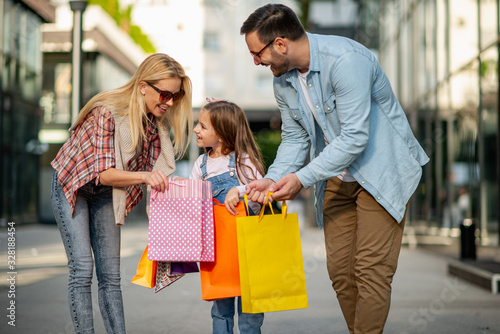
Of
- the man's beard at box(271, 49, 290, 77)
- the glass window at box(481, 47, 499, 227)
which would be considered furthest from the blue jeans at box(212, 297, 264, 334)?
the glass window at box(481, 47, 499, 227)

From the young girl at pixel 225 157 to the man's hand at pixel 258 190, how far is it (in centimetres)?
56

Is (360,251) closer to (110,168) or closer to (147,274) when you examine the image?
(147,274)

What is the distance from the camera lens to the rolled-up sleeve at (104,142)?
3.46 meters

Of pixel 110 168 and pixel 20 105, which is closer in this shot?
pixel 110 168

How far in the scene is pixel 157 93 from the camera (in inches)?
143

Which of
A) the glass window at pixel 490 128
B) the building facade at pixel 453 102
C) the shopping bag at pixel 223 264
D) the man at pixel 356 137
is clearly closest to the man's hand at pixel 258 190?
the man at pixel 356 137

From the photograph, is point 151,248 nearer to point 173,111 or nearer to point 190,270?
point 190,270

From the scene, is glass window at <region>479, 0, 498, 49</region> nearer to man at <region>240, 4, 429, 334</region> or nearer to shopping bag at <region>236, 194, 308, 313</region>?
man at <region>240, 4, 429, 334</region>

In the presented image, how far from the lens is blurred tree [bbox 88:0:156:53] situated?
1112 inches

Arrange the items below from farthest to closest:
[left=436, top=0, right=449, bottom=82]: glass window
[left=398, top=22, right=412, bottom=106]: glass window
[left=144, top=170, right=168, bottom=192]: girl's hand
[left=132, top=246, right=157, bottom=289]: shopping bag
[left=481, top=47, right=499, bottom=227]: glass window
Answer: [left=398, top=22, right=412, bottom=106]: glass window, [left=436, top=0, right=449, bottom=82]: glass window, [left=481, top=47, right=499, bottom=227]: glass window, [left=132, top=246, right=157, bottom=289]: shopping bag, [left=144, top=170, right=168, bottom=192]: girl's hand

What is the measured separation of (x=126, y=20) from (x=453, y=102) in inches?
862

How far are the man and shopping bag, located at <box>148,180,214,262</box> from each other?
1.12 feet

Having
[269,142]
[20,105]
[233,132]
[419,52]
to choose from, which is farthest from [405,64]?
[269,142]

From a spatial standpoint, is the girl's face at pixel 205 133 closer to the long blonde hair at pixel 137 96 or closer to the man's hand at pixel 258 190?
the long blonde hair at pixel 137 96
